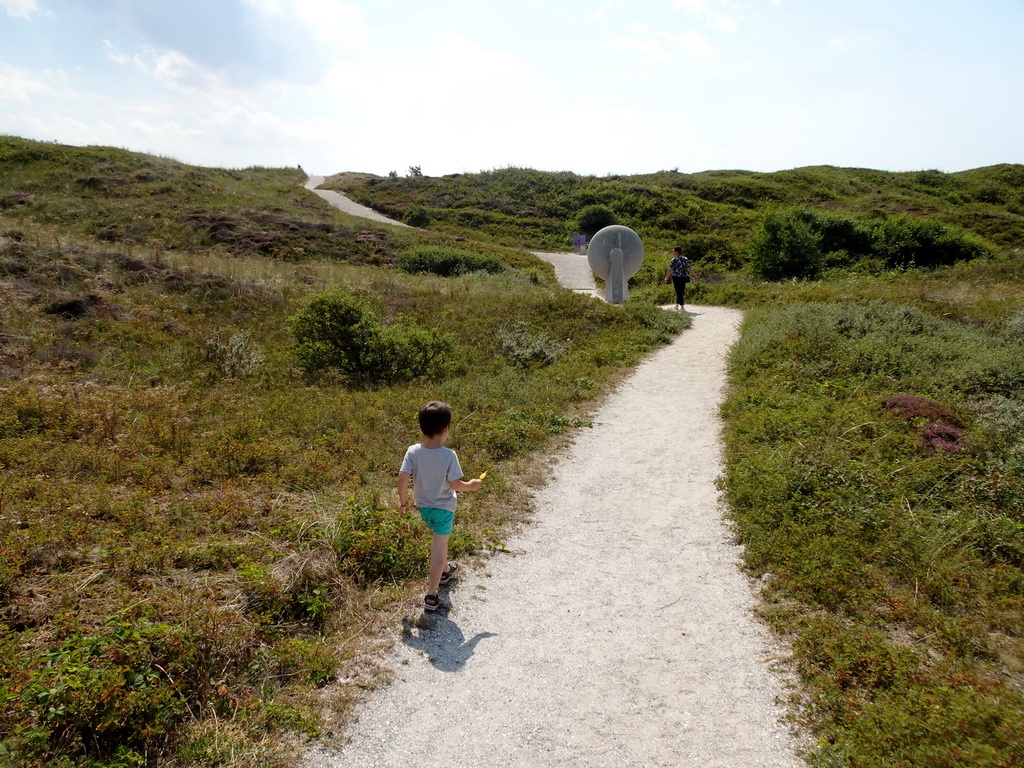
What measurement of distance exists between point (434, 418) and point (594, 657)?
6.96 feet

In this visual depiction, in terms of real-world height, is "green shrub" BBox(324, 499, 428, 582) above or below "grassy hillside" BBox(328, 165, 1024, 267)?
below

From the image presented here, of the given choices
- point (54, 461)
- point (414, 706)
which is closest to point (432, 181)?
point (54, 461)

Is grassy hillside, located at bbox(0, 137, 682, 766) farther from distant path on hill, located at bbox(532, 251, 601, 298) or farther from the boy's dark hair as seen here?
distant path on hill, located at bbox(532, 251, 601, 298)

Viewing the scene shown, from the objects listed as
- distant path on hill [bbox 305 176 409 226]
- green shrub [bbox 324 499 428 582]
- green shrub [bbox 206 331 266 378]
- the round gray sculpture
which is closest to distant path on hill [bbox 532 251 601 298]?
the round gray sculpture

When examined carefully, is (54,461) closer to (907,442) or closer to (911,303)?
(907,442)

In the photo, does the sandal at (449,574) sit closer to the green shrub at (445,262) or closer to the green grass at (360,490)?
the green grass at (360,490)

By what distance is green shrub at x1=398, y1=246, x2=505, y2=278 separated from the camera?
84.1 ft

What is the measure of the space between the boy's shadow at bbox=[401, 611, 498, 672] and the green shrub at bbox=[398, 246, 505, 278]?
21.2m

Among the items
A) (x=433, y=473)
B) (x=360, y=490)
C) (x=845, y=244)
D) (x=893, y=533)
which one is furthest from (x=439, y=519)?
(x=845, y=244)

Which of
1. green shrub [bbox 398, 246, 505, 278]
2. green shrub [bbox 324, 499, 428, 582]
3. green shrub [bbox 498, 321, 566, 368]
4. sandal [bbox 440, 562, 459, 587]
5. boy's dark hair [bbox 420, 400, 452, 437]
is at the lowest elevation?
sandal [bbox 440, 562, 459, 587]

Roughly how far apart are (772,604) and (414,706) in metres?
3.08

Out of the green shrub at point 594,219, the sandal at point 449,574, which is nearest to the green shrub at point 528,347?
the sandal at point 449,574

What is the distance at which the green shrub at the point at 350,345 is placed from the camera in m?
11.8

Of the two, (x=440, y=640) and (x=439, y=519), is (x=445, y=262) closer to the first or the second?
(x=439, y=519)
